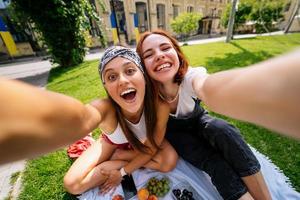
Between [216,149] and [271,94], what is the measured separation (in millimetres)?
1915

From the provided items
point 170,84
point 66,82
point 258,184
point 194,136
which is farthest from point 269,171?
point 66,82

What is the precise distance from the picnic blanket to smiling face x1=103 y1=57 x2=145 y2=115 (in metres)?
0.98

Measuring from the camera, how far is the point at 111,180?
244cm

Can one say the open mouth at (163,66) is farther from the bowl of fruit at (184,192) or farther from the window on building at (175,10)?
the window on building at (175,10)

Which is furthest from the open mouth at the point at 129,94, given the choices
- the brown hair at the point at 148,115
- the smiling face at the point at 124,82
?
the brown hair at the point at 148,115

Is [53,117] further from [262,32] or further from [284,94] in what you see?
[262,32]

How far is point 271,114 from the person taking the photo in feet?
1.53

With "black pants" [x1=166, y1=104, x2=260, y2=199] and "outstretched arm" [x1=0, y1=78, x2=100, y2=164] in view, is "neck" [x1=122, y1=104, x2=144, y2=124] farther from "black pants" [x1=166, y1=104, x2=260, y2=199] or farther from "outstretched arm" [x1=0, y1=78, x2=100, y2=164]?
"outstretched arm" [x1=0, y1=78, x2=100, y2=164]

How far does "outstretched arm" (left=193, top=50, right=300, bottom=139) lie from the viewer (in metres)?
0.41

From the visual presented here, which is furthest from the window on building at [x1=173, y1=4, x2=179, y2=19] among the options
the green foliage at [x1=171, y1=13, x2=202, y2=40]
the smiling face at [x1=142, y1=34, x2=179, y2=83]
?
the smiling face at [x1=142, y1=34, x2=179, y2=83]

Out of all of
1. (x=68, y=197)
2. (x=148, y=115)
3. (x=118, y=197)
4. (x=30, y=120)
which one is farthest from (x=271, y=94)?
(x=68, y=197)

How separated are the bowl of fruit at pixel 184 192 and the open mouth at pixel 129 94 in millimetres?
1152

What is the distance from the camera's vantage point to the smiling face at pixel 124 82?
6.37ft

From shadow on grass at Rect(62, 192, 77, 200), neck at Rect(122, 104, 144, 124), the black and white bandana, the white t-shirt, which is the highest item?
the black and white bandana
